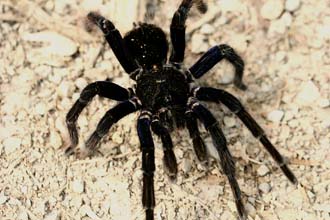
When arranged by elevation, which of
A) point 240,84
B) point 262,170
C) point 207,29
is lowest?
point 262,170

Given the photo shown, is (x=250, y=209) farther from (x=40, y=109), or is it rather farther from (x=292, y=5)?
(x=292, y=5)

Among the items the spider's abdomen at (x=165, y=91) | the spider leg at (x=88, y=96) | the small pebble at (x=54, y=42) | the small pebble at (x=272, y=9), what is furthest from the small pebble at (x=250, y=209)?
the small pebble at (x=54, y=42)

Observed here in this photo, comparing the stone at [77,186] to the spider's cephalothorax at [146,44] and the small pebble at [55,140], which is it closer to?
the small pebble at [55,140]

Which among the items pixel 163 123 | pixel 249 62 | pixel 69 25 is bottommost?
pixel 163 123

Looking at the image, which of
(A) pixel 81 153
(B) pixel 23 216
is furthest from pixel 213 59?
(B) pixel 23 216

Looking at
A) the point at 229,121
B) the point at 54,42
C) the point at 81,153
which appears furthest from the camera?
the point at 54,42

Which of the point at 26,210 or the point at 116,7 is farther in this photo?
the point at 116,7

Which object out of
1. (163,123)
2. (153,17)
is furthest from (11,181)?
(153,17)

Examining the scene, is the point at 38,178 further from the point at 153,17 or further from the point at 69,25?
the point at 153,17
